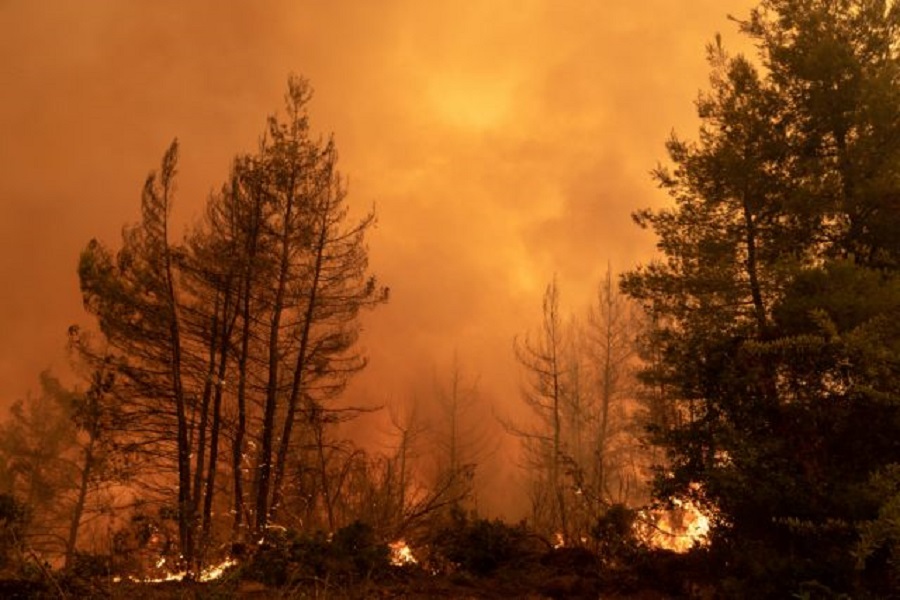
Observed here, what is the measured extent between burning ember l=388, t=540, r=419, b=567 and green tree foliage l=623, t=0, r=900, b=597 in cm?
415

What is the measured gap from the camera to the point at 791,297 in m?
8.68

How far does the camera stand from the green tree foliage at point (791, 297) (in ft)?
25.9

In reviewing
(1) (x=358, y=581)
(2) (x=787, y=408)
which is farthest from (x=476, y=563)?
(2) (x=787, y=408)

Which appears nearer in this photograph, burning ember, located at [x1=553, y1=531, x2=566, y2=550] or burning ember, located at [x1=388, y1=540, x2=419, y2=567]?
burning ember, located at [x1=388, y1=540, x2=419, y2=567]

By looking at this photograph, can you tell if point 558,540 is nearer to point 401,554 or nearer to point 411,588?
point 401,554

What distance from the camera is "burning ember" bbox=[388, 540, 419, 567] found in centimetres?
1142

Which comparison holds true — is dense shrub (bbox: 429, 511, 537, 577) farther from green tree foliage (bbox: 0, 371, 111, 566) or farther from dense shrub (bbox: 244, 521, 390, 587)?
green tree foliage (bbox: 0, 371, 111, 566)

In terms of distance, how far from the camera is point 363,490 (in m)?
14.6

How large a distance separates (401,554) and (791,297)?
22.5 ft

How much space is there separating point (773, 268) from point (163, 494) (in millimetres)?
15163

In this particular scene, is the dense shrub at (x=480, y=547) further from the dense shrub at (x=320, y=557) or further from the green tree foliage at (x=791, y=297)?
the green tree foliage at (x=791, y=297)

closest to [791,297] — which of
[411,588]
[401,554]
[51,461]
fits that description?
[411,588]

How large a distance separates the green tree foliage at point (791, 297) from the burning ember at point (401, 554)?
13.6ft

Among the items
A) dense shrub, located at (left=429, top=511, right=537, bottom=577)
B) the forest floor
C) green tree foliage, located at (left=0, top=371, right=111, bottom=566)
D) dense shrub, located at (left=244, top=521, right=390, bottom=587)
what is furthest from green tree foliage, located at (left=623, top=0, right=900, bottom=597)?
green tree foliage, located at (left=0, top=371, right=111, bottom=566)
